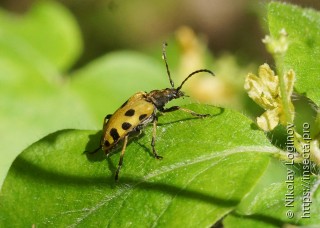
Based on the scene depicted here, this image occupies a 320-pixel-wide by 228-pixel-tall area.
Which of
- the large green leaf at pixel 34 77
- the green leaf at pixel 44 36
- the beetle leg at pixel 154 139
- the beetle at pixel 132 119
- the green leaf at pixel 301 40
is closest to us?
the beetle leg at pixel 154 139

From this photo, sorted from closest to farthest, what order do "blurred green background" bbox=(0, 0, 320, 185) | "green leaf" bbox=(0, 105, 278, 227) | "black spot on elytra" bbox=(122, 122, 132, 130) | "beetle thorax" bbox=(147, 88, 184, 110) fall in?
"green leaf" bbox=(0, 105, 278, 227)
"black spot on elytra" bbox=(122, 122, 132, 130)
"beetle thorax" bbox=(147, 88, 184, 110)
"blurred green background" bbox=(0, 0, 320, 185)

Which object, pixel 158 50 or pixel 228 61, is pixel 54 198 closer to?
pixel 228 61

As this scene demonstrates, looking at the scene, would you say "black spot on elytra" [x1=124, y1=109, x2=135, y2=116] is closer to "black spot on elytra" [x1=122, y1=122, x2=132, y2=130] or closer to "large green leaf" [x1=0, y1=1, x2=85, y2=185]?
"black spot on elytra" [x1=122, y1=122, x2=132, y2=130]

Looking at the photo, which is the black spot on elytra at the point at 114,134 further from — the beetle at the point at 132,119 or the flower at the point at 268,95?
the flower at the point at 268,95

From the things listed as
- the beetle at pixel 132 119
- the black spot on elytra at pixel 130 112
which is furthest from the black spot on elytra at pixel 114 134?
the black spot on elytra at pixel 130 112

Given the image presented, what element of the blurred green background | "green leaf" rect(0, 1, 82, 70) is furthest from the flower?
"green leaf" rect(0, 1, 82, 70)

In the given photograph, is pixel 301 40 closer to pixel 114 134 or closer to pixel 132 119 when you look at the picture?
pixel 132 119
